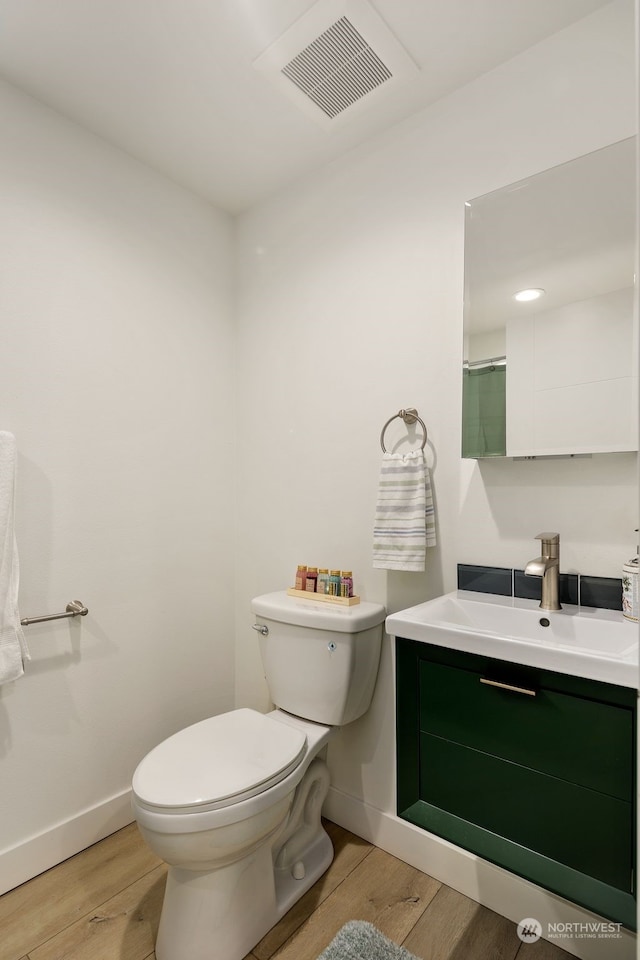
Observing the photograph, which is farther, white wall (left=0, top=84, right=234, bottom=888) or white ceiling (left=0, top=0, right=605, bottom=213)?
white wall (left=0, top=84, right=234, bottom=888)

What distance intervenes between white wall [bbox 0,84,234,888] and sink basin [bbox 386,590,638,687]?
1079 mm

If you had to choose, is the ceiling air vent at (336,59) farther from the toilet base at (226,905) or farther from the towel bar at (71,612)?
the toilet base at (226,905)

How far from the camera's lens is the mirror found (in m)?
1.25

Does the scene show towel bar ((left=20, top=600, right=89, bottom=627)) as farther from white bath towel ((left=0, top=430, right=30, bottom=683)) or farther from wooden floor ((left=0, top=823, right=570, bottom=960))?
wooden floor ((left=0, top=823, right=570, bottom=960))

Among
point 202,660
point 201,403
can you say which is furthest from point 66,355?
point 202,660

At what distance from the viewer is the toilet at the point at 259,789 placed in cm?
120

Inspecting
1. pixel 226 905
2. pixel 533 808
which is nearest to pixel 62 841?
pixel 226 905

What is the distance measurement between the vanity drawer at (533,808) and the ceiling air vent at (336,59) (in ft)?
5.88

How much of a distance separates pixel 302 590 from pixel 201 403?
888 millimetres

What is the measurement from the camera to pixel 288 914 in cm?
142

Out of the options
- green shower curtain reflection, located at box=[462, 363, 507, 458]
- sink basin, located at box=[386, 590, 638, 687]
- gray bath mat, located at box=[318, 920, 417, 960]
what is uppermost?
green shower curtain reflection, located at box=[462, 363, 507, 458]

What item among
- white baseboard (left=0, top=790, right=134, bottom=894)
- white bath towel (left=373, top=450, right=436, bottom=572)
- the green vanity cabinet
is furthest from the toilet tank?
white baseboard (left=0, top=790, right=134, bottom=894)

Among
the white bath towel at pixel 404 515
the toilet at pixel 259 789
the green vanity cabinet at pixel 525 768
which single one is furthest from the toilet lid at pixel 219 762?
the white bath towel at pixel 404 515

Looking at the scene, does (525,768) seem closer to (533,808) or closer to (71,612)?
(533,808)
